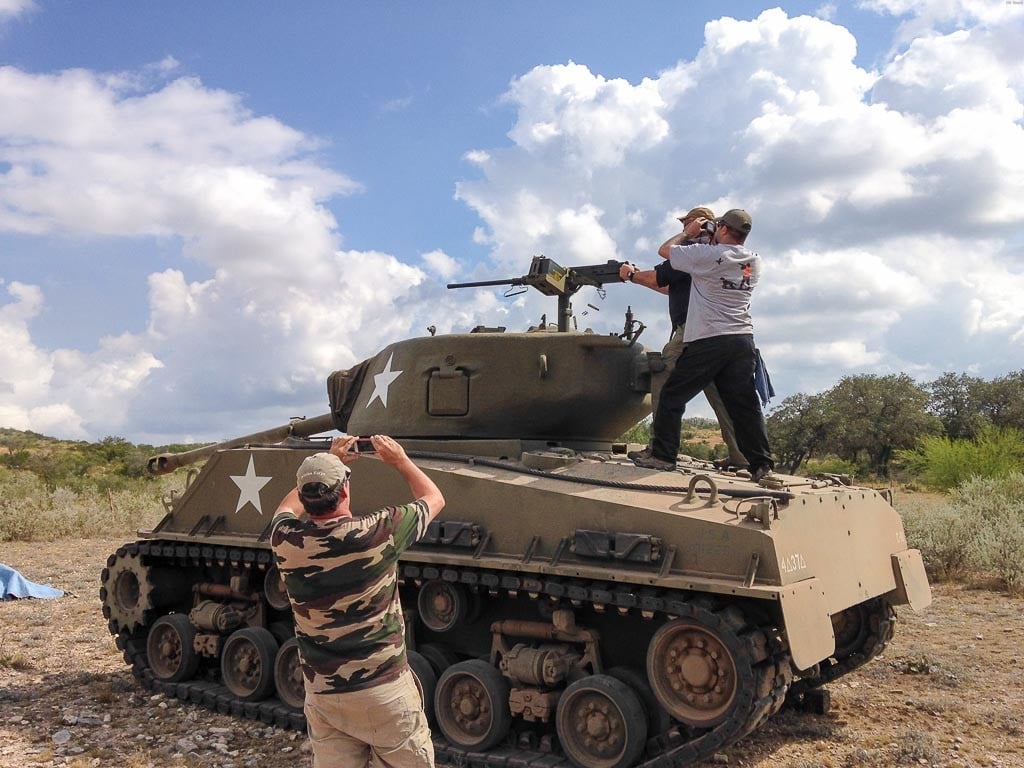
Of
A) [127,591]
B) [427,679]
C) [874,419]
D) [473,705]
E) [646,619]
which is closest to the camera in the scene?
[646,619]

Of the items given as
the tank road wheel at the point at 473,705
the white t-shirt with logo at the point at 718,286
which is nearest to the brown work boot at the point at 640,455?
the white t-shirt with logo at the point at 718,286

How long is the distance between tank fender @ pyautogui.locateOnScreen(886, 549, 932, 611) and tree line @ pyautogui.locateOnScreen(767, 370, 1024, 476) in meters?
26.4

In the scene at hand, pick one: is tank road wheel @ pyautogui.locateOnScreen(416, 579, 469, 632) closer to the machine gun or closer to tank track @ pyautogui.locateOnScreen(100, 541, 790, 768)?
tank track @ pyautogui.locateOnScreen(100, 541, 790, 768)

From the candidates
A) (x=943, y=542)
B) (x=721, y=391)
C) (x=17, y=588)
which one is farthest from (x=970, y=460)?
(x=17, y=588)

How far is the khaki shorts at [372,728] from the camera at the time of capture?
443 cm

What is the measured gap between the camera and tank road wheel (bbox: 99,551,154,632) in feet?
29.3

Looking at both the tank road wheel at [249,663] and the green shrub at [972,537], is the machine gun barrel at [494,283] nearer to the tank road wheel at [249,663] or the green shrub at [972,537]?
the tank road wheel at [249,663]

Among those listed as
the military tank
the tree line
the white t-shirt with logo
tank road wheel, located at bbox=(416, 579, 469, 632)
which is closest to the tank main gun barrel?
the military tank

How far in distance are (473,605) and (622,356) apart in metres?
2.40

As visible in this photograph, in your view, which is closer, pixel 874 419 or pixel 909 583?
pixel 909 583

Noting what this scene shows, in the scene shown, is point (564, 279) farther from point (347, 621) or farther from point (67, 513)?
point (67, 513)

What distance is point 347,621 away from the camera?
4.44m

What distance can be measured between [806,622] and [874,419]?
32631mm

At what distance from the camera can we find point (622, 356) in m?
8.08
